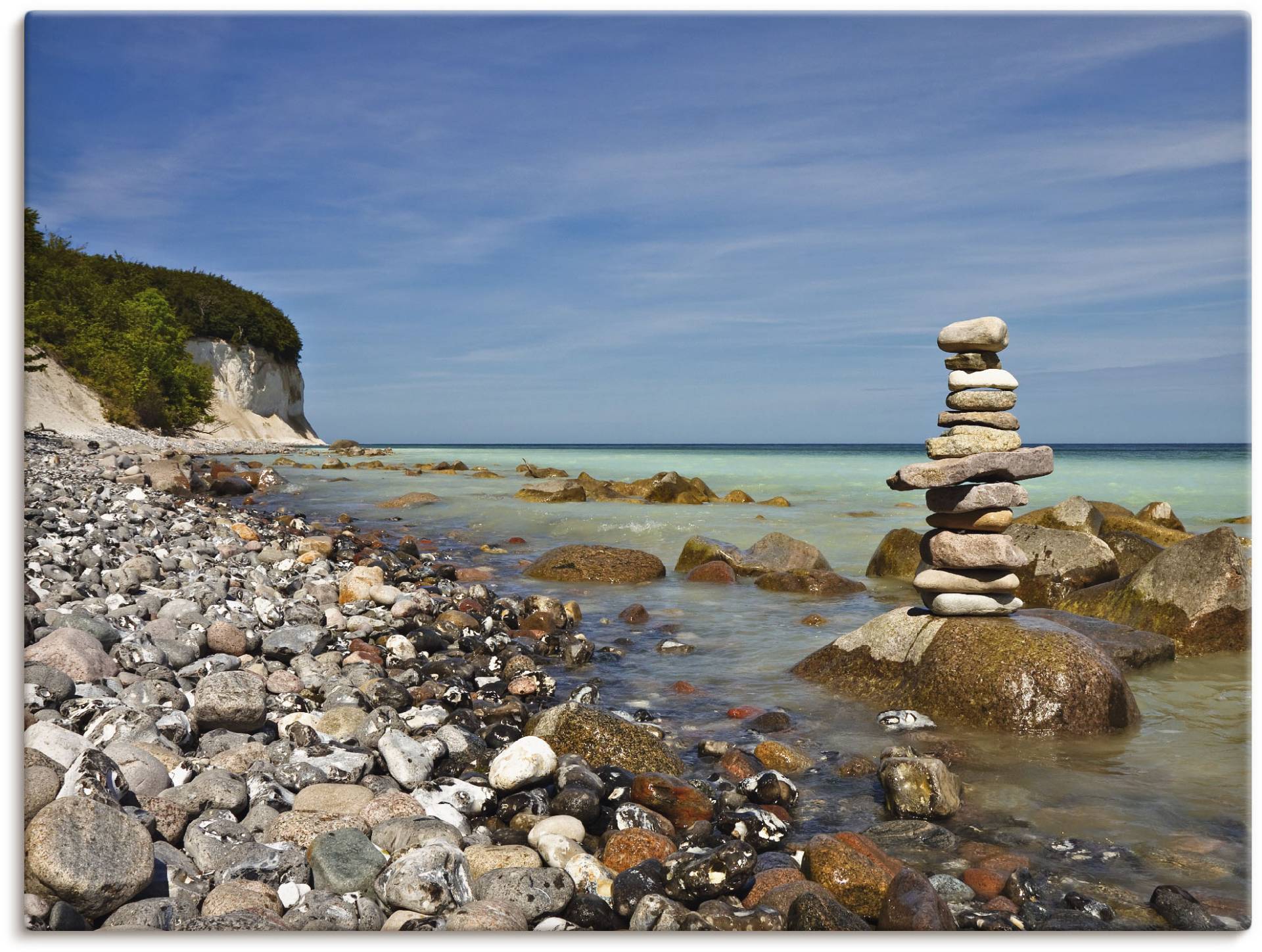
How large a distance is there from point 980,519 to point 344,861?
6232 millimetres

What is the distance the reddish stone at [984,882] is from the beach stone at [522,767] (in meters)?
2.53

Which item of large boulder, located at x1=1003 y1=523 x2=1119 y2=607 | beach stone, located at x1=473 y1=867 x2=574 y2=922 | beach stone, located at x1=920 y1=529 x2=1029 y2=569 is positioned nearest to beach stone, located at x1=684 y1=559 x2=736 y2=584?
large boulder, located at x1=1003 y1=523 x2=1119 y2=607

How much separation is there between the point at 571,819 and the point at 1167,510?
18.9 metres

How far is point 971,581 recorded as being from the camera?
797cm

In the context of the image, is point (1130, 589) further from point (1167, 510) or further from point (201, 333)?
point (201, 333)

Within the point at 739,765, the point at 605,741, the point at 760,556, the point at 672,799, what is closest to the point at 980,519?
the point at 739,765

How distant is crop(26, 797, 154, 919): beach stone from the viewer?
3.26 meters

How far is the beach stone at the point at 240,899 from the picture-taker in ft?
11.7

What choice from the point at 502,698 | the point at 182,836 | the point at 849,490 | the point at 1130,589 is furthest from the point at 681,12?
the point at 849,490

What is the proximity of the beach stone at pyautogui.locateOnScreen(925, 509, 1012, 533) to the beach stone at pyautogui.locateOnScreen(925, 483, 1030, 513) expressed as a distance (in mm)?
57

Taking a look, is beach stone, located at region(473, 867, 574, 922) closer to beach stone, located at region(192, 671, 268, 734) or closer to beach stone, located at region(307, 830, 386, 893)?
beach stone, located at region(307, 830, 386, 893)

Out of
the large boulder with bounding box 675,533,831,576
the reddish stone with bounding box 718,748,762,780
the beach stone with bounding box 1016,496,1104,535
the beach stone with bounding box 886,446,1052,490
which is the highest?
the beach stone with bounding box 886,446,1052,490

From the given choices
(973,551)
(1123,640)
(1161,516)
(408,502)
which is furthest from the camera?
(408,502)

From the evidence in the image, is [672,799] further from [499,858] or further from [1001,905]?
[1001,905]
